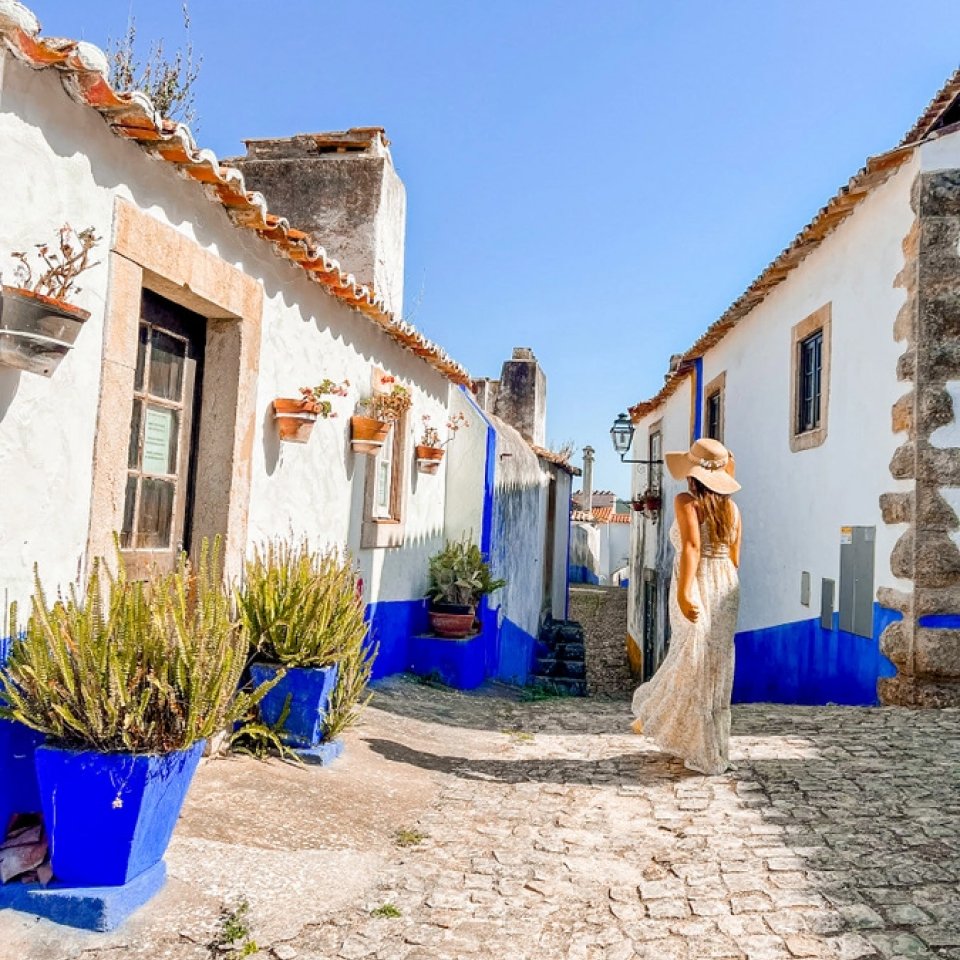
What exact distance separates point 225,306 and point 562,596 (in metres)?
15.7

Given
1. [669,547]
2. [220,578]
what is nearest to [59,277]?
[220,578]

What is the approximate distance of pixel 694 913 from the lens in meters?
3.12

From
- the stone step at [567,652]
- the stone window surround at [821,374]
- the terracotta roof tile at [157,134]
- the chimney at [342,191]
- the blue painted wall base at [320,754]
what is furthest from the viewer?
the stone step at [567,652]

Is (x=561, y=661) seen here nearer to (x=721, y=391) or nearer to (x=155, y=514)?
(x=721, y=391)

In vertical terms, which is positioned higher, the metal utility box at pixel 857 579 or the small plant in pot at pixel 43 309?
the small plant in pot at pixel 43 309

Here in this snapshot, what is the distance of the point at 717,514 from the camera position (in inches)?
195

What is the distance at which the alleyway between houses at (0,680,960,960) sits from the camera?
2.87 metres

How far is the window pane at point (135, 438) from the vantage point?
430cm

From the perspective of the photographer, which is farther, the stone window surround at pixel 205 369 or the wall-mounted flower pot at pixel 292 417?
the wall-mounted flower pot at pixel 292 417

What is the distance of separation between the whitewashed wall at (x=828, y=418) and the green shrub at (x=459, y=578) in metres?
2.98

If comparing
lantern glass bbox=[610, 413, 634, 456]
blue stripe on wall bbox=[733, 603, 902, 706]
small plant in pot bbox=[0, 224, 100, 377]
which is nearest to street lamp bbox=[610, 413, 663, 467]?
lantern glass bbox=[610, 413, 634, 456]

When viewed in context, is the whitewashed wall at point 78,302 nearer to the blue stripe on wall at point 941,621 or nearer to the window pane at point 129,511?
the window pane at point 129,511

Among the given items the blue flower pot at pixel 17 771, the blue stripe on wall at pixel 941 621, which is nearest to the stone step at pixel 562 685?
the blue stripe on wall at pixel 941 621

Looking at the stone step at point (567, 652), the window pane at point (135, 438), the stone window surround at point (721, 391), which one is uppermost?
the stone window surround at point (721, 391)
